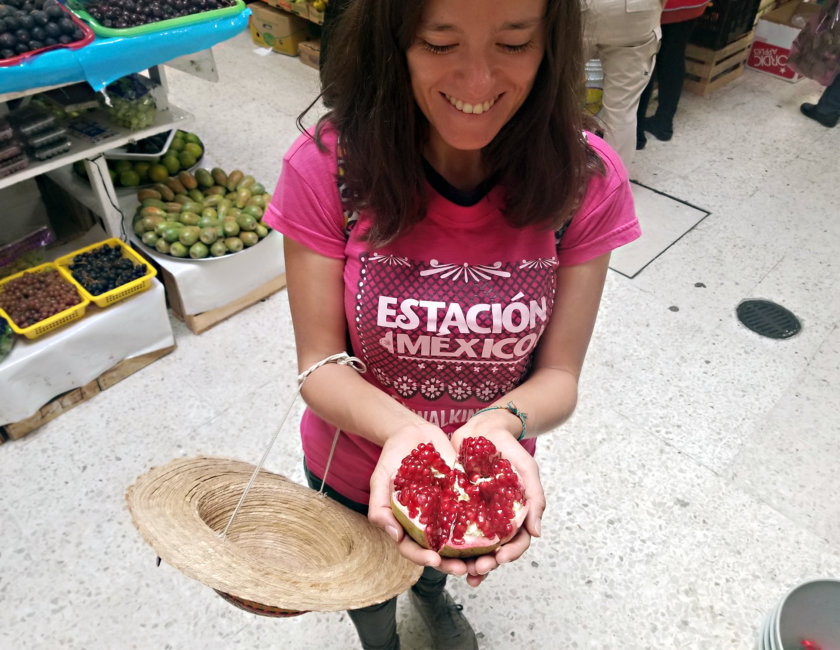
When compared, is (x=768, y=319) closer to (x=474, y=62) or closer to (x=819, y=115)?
(x=819, y=115)

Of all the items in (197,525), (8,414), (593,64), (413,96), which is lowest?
(8,414)

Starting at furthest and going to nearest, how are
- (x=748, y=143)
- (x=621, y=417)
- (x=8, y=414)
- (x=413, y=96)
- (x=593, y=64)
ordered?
1. (x=748, y=143)
2. (x=593, y=64)
3. (x=621, y=417)
4. (x=8, y=414)
5. (x=413, y=96)

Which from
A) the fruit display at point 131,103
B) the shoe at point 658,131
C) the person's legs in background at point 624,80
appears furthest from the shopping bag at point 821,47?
the fruit display at point 131,103

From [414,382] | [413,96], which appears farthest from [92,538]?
[413,96]

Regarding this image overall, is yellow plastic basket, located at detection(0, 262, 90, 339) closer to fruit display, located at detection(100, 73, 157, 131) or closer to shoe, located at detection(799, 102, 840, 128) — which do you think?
fruit display, located at detection(100, 73, 157, 131)

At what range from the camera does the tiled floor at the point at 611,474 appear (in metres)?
1.83

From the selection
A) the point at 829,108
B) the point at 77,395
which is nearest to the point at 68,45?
the point at 77,395

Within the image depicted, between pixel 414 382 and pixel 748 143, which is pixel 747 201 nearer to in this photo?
pixel 748 143

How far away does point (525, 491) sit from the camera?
3.26ft

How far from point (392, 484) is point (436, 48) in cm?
62

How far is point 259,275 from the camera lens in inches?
110

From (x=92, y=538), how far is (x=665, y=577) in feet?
5.69

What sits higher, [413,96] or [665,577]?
[413,96]

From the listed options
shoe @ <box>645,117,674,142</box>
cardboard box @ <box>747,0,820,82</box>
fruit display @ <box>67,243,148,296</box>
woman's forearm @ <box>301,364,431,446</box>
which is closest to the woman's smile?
woman's forearm @ <box>301,364,431,446</box>
